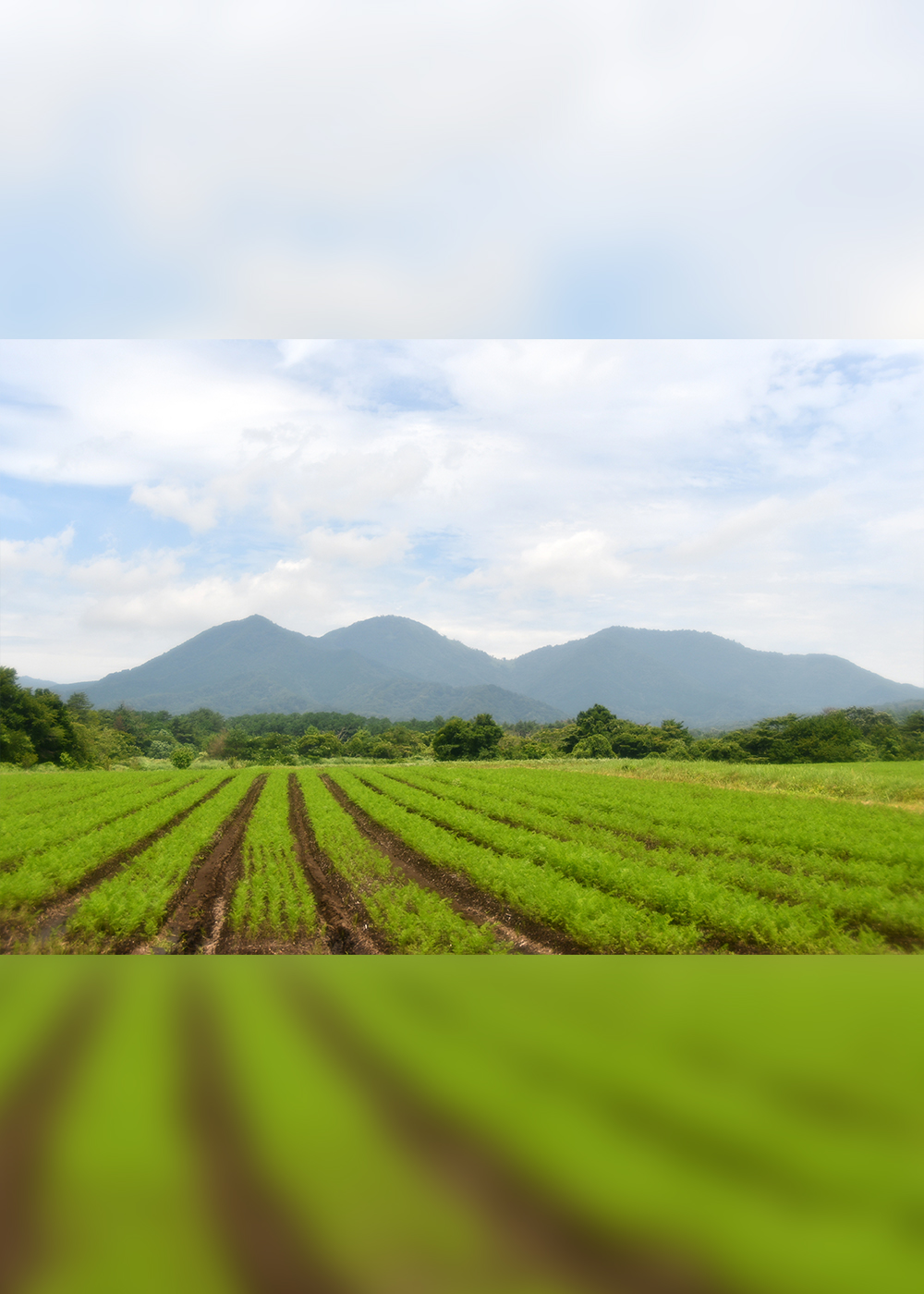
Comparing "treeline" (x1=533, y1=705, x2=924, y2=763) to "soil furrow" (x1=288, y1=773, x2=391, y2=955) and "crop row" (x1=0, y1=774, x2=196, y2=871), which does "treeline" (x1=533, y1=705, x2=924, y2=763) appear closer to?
"soil furrow" (x1=288, y1=773, x2=391, y2=955)

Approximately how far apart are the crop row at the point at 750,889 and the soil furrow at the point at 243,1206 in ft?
10.3

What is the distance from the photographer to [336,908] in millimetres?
4254

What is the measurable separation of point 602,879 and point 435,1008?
6.58 feet

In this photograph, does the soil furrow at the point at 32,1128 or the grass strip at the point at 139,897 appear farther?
the grass strip at the point at 139,897

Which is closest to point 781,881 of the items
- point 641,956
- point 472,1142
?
point 641,956

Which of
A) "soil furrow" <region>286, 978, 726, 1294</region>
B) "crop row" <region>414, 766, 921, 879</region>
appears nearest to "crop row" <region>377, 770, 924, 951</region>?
"crop row" <region>414, 766, 921, 879</region>

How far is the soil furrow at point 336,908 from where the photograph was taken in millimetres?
4000

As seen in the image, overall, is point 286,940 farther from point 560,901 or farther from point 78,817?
point 78,817

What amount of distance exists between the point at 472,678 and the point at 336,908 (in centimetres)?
421

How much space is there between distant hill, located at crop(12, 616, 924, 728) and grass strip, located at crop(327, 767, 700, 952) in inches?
95.8

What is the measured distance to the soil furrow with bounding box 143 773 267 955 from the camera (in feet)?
12.9

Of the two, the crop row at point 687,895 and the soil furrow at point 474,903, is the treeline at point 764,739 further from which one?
the soil furrow at point 474,903

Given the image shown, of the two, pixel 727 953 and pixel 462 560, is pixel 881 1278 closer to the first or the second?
pixel 727 953

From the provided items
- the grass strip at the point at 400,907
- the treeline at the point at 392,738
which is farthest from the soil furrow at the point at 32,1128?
the treeline at the point at 392,738
